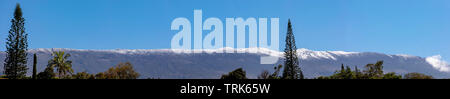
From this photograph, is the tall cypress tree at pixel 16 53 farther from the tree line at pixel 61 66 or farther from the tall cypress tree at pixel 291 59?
the tall cypress tree at pixel 291 59

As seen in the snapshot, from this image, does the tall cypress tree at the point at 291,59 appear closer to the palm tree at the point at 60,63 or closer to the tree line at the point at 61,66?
the tree line at the point at 61,66

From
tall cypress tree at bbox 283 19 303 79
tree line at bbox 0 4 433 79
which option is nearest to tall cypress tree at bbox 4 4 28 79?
tree line at bbox 0 4 433 79

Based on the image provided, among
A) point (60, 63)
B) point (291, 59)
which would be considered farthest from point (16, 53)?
point (291, 59)

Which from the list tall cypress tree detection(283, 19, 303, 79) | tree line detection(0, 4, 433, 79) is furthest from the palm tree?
Result: tall cypress tree detection(283, 19, 303, 79)

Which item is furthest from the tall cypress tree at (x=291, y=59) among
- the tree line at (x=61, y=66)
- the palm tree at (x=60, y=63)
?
the palm tree at (x=60, y=63)

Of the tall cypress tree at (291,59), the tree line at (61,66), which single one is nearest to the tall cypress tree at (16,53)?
the tree line at (61,66)

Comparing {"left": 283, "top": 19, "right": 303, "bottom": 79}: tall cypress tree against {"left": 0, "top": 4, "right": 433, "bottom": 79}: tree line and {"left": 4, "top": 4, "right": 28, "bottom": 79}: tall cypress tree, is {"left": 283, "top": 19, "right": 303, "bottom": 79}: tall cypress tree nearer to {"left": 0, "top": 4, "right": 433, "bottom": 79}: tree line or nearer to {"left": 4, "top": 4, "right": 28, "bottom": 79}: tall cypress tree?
{"left": 0, "top": 4, "right": 433, "bottom": 79}: tree line

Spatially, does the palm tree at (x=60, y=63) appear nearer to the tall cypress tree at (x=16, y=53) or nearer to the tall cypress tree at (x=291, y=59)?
the tall cypress tree at (x=16, y=53)
